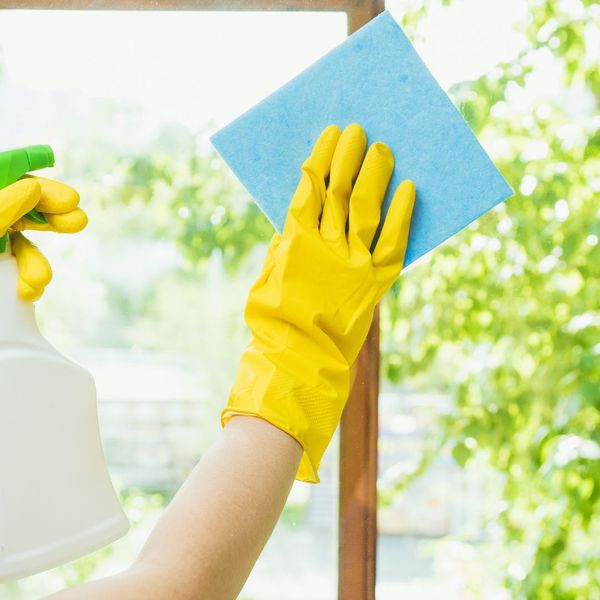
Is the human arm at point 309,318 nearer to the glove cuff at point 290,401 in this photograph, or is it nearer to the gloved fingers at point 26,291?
the glove cuff at point 290,401

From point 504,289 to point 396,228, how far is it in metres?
0.68

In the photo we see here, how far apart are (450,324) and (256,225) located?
493mm

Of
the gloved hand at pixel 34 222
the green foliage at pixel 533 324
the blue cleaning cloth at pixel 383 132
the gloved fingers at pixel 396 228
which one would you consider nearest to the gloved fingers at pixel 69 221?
the gloved hand at pixel 34 222

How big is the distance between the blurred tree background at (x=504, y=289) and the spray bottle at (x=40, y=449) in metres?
0.45

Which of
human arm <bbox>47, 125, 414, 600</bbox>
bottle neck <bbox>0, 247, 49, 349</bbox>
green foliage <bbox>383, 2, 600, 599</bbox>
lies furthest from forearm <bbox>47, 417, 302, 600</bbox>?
green foliage <bbox>383, 2, 600, 599</bbox>

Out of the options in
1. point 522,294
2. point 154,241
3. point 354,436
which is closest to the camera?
point 354,436

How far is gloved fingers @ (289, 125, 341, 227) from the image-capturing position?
93cm

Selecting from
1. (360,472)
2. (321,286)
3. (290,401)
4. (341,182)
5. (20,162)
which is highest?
(20,162)

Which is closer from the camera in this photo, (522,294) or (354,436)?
(354,436)

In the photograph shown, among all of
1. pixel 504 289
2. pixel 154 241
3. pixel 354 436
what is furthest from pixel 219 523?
pixel 504 289

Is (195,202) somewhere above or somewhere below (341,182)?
above

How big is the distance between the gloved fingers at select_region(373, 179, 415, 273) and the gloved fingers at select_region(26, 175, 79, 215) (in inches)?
13.8

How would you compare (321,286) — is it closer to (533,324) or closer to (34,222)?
(34,222)

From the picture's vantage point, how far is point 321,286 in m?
0.93
